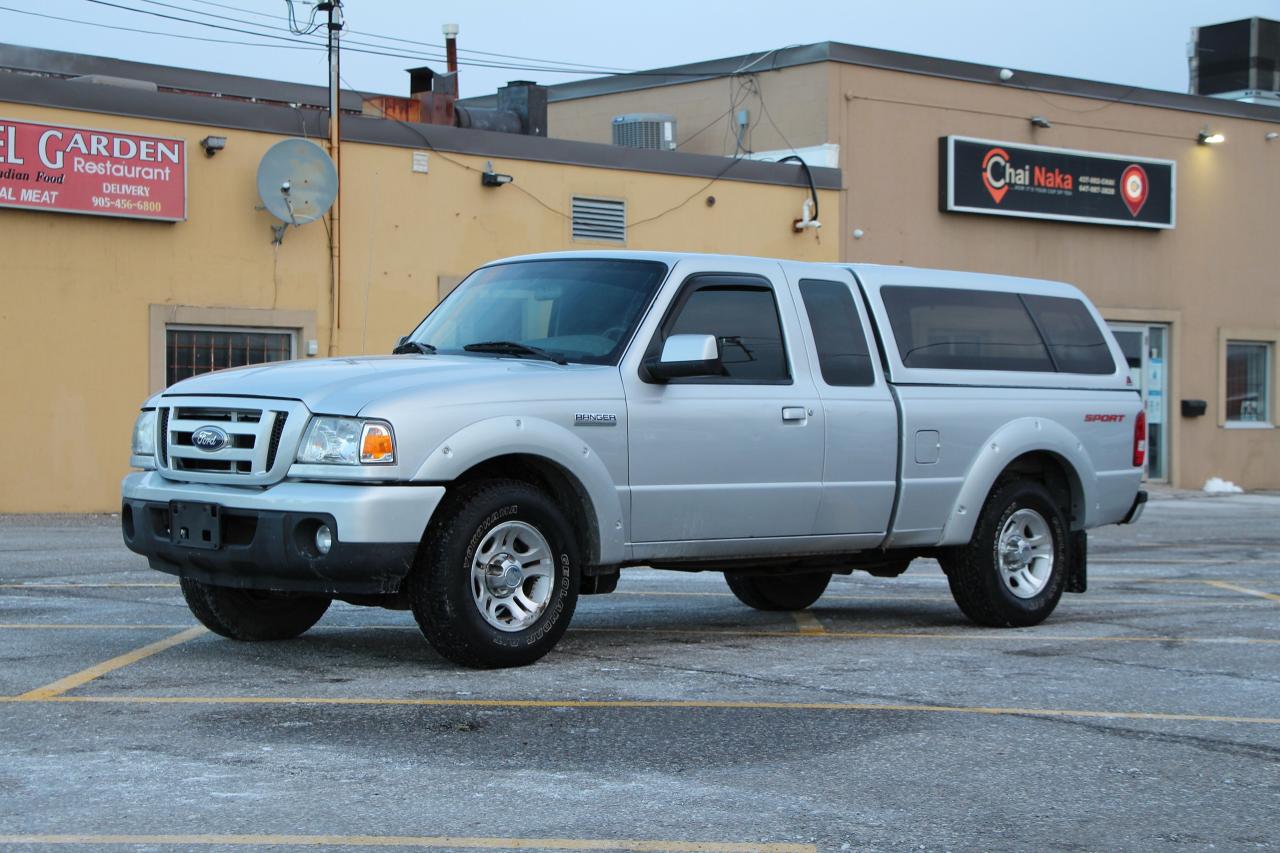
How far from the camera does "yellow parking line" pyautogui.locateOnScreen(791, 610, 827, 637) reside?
32.0 ft

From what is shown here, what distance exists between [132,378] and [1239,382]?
1886 centimetres

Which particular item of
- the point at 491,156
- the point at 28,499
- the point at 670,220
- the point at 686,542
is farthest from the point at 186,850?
the point at 670,220

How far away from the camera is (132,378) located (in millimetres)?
19047

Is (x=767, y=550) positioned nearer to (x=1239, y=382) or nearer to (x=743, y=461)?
(x=743, y=461)

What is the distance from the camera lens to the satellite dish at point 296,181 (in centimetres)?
1927

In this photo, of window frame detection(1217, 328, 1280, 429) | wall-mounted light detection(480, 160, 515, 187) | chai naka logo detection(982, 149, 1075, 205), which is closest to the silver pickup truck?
wall-mounted light detection(480, 160, 515, 187)

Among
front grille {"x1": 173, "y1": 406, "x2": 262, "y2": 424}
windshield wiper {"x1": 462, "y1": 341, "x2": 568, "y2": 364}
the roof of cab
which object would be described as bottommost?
front grille {"x1": 173, "y1": 406, "x2": 262, "y2": 424}

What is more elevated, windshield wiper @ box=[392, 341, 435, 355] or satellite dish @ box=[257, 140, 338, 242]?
satellite dish @ box=[257, 140, 338, 242]

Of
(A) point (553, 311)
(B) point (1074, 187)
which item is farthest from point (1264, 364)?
(A) point (553, 311)

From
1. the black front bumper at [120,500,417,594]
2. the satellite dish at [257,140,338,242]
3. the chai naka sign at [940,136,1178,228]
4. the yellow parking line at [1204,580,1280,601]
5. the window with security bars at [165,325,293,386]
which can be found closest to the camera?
the black front bumper at [120,500,417,594]

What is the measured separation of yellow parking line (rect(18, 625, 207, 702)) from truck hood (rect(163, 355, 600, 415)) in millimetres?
1226

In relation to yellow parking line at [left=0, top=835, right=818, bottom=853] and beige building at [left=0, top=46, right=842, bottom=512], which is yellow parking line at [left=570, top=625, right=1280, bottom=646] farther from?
beige building at [left=0, top=46, right=842, bottom=512]

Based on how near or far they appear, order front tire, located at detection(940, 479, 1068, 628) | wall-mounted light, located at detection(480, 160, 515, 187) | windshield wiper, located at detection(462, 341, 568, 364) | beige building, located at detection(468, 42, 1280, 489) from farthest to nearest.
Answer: beige building, located at detection(468, 42, 1280, 489)
wall-mounted light, located at detection(480, 160, 515, 187)
front tire, located at detection(940, 479, 1068, 628)
windshield wiper, located at detection(462, 341, 568, 364)

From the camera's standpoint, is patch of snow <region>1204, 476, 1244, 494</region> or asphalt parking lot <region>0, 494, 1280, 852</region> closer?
asphalt parking lot <region>0, 494, 1280, 852</region>
